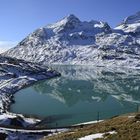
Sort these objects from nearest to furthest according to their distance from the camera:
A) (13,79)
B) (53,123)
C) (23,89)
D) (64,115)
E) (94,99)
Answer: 1. (53,123)
2. (64,115)
3. (94,99)
4. (23,89)
5. (13,79)

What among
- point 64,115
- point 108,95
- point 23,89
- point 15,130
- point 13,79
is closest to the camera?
point 15,130

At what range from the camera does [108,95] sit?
155m

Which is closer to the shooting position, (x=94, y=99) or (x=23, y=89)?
(x=94, y=99)

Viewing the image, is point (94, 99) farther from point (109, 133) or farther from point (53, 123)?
point (109, 133)

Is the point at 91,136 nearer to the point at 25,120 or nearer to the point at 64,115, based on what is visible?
the point at 25,120

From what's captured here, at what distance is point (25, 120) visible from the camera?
92625 millimetres

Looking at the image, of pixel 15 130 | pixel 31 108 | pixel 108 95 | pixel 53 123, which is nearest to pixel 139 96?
pixel 108 95

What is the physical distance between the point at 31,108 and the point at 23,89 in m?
61.5

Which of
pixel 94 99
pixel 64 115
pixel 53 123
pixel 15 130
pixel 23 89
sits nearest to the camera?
pixel 15 130

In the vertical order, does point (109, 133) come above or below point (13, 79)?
below

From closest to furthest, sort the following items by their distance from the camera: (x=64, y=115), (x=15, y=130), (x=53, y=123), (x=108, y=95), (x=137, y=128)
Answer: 1. (x=137, y=128)
2. (x=15, y=130)
3. (x=53, y=123)
4. (x=64, y=115)
5. (x=108, y=95)

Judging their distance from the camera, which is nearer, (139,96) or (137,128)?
(137,128)

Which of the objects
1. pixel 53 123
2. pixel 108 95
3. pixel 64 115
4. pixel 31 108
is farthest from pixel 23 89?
pixel 53 123

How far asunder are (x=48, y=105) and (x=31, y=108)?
28.0ft
